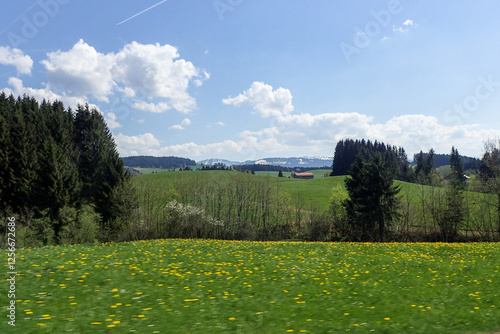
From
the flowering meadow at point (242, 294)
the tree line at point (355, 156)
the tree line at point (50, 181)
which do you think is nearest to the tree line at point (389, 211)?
the flowering meadow at point (242, 294)

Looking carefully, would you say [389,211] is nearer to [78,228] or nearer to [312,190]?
[312,190]

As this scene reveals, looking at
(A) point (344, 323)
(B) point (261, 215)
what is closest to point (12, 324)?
(A) point (344, 323)

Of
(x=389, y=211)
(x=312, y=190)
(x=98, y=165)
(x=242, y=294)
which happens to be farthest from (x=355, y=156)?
(x=242, y=294)

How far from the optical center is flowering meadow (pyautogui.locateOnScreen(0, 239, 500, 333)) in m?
8.42

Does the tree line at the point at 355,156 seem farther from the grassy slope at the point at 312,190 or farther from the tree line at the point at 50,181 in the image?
the tree line at the point at 50,181

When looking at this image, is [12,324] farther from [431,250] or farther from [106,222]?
[106,222]

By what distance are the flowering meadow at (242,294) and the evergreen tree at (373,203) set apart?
122ft

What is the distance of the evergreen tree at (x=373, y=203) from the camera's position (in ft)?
178

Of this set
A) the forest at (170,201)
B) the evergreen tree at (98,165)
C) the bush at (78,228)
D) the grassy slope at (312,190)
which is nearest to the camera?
the bush at (78,228)

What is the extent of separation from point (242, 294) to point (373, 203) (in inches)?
1902

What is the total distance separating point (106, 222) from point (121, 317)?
44109mm

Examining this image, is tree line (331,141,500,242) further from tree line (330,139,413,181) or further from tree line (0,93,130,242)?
tree line (330,139,413,181)

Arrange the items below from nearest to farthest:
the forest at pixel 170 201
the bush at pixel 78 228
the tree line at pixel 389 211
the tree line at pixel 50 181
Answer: the bush at pixel 78 228 → the tree line at pixel 50 181 → the forest at pixel 170 201 → the tree line at pixel 389 211

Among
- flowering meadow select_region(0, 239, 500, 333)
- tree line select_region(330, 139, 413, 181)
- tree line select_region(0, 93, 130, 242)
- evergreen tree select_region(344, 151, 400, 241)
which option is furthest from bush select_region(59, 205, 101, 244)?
tree line select_region(330, 139, 413, 181)
